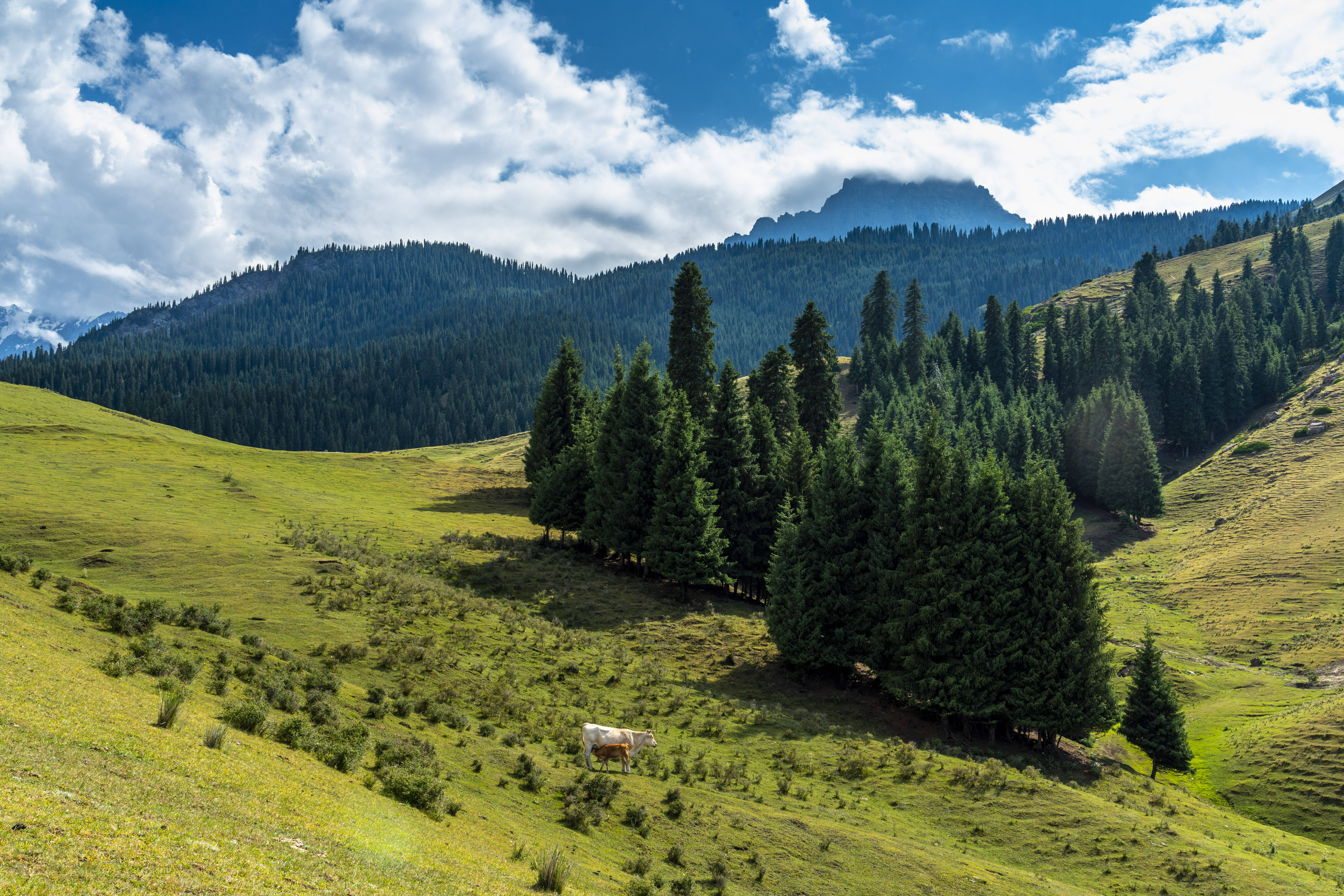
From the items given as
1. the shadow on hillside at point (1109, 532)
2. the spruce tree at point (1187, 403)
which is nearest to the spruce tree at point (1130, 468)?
the shadow on hillside at point (1109, 532)

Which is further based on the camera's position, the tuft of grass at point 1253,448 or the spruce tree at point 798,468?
the tuft of grass at point 1253,448

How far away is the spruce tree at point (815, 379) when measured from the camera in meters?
82.3

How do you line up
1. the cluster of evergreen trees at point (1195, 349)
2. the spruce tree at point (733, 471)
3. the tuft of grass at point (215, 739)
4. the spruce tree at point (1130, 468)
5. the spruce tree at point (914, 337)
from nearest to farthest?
the tuft of grass at point (215, 739) → the spruce tree at point (733, 471) → the spruce tree at point (1130, 468) → the cluster of evergreen trees at point (1195, 349) → the spruce tree at point (914, 337)

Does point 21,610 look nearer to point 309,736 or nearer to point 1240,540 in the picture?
point 309,736

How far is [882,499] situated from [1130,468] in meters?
74.8

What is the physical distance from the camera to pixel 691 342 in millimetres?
76938

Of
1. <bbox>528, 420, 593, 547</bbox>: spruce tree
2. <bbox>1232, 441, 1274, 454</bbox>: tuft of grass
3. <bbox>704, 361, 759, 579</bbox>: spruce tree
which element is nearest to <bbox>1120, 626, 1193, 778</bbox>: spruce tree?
<bbox>704, 361, 759, 579</bbox>: spruce tree

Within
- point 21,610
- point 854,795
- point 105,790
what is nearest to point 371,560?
point 21,610

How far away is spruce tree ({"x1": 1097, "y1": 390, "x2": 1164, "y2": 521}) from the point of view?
96.0 m

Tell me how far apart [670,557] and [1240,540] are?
71.9 m

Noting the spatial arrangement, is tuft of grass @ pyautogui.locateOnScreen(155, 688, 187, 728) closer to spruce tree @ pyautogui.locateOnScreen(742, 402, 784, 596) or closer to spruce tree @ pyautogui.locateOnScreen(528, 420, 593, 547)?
spruce tree @ pyautogui.locateOnScreen(528, 420, 593, 547)

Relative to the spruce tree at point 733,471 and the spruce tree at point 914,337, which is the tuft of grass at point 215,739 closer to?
the spruce tree at point 733,471

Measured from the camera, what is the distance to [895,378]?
131750 millimetres

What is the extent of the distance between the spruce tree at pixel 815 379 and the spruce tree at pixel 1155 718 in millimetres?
43107
